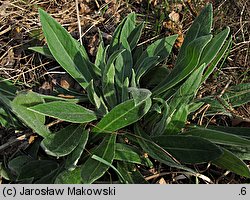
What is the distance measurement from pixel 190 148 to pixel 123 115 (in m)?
0.31

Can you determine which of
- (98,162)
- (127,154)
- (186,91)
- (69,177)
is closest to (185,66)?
(186,91)

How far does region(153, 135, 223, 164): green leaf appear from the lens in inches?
68.4

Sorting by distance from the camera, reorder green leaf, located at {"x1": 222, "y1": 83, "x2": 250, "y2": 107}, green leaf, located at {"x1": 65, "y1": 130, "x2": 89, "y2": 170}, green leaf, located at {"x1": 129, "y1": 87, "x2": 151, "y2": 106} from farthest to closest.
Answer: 1. green leaf, located at {"x1": 222, "y1": 83, "x2": 250, "y2": 107}
2. green leaf, located at {"x1": 65, "y1": 130, "x2": 89, "y2": 170}
3. green leaf, located at {"x1": 129, "y1": 87, "x2": 151, "y2": 106}

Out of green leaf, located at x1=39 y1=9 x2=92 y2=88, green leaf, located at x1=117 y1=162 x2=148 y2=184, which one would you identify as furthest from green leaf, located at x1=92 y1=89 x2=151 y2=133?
green leaf, located at x1=39 y1=9 x2=92 y2=88

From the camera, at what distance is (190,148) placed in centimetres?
180

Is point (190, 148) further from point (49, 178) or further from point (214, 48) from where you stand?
point (49, 178)

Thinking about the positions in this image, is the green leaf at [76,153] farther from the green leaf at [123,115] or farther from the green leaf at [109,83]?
the green leaf at [109,83]

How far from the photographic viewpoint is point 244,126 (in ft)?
6.95

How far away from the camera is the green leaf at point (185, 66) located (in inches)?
70.3

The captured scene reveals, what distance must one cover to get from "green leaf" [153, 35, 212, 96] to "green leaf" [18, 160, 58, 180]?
0.56 metres

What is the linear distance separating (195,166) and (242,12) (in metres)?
1.06

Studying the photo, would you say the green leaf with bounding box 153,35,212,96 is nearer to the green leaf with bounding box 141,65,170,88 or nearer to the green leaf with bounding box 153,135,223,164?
the green leaf with bounding box 141,65,170,88

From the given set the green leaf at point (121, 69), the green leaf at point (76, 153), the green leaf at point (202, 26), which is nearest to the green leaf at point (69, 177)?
the green leaf at point (76, 153)
